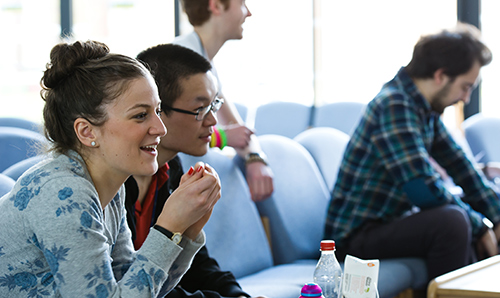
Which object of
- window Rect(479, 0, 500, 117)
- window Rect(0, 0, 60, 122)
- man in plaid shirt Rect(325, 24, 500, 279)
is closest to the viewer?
man in plaid shirt Rect(325, 24, 500, 279)

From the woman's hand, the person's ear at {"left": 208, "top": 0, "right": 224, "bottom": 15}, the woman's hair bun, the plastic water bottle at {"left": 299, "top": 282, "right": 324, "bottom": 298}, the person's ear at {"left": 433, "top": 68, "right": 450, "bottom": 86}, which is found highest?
the person's ear at {"left": 208, "top": 0, "right": 224, "bottom": 15}

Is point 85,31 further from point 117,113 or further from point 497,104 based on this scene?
point 117,113

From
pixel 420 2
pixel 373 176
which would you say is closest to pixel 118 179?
pixel 373 176

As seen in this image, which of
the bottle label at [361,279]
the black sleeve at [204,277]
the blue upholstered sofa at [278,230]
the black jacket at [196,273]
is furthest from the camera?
the blue upholstered sofa at [278,230]

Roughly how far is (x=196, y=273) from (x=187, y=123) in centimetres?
39

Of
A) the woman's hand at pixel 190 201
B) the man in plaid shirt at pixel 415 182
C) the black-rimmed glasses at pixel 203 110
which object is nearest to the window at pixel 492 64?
the man in plaid shirt at pixel 415 182

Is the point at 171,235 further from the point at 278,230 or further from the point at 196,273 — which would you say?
the point at 278,230

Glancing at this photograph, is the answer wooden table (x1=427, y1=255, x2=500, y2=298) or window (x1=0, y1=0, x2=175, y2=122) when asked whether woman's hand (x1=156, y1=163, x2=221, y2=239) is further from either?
window (x1=0, y1=0, x2=175, y2=122)

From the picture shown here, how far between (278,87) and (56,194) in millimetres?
5025

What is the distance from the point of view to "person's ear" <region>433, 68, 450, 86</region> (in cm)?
229

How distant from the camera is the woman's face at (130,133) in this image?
100 centimetres

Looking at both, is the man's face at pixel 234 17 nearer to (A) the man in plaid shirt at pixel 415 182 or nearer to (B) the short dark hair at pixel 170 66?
(A) the man in plaid shirt at pixel 415 182

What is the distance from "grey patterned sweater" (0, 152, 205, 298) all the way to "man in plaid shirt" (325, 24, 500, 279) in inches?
52.6

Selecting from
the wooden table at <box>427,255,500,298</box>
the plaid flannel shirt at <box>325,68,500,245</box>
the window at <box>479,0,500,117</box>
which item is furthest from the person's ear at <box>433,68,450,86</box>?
the window at <box>479,0,500,117</box>
